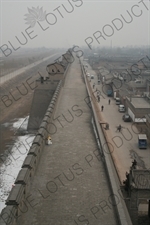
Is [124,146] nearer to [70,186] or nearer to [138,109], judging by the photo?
[138,109]

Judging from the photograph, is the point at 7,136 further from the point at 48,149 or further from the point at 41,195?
the point at 41,195

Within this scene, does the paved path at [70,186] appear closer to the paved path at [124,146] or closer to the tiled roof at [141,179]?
the tiled roof at [141,179]

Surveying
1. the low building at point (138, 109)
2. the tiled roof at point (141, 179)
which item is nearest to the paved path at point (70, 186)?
the tiled roof at point (141, 179)

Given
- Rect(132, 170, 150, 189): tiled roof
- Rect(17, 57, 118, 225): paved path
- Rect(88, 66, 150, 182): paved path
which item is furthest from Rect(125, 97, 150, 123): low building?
Rect(132, 170, 150, 189): tiled roof

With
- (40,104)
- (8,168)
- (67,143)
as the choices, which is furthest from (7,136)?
(67,143)

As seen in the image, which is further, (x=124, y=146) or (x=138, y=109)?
(x=138, y=109)

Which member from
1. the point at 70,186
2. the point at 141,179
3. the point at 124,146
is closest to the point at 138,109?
the point at 124,146

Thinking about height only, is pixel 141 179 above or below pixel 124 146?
above

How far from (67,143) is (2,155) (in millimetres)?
8034

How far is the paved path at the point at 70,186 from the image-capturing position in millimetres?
4898

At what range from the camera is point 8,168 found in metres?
13.4

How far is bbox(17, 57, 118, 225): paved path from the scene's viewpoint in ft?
16.1

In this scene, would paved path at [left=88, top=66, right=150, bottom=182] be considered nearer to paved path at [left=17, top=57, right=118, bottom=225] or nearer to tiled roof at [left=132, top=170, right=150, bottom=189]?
paved path at [left=17, top=57, right=118, bottom=225]

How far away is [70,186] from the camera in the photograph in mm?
5957
